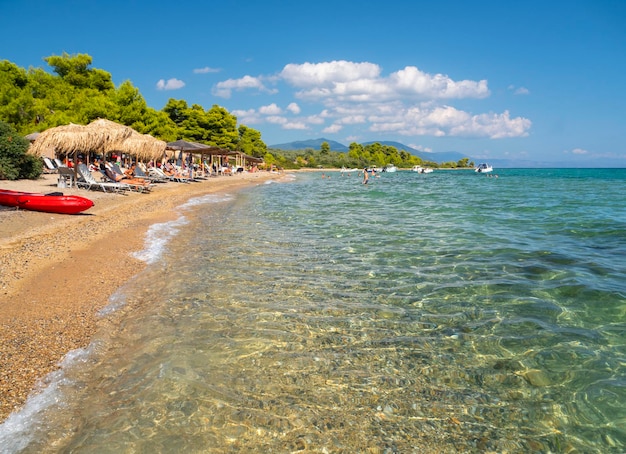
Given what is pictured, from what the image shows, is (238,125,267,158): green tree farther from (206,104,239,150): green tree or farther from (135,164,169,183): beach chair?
(135,164,169,183): beach chair

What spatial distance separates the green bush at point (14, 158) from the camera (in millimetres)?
16688

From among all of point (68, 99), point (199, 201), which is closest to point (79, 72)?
point (68, 99)

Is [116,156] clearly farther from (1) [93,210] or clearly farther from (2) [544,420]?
(2) [544,420]

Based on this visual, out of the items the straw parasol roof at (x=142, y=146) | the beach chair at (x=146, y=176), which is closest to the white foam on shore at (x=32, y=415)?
the straw parasol roof at (x=142, y=146)

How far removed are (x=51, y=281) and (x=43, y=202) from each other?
689 centimetres

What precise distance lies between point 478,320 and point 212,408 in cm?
341

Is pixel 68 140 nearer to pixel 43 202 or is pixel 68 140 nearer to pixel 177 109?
pixel 43 202

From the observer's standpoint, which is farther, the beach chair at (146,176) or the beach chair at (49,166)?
the beach chair at (146,176)

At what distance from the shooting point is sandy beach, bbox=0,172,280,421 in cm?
345

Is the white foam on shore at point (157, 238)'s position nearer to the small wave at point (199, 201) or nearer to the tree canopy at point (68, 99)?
the small wave at point (199, 201)

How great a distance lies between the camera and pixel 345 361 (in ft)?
12.2

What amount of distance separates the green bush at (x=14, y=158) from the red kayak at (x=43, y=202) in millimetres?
7765

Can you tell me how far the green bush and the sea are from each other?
14975 millimetres

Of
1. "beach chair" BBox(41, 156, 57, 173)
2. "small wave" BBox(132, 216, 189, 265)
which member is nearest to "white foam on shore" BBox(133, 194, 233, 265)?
"small wave" BBox(132, 216, 189, 265)
